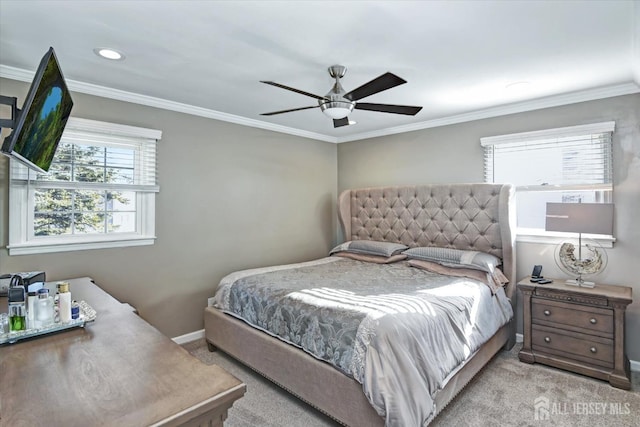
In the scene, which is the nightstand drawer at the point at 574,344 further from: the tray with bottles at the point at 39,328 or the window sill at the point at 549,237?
the tray with bottles at the point at 39,328

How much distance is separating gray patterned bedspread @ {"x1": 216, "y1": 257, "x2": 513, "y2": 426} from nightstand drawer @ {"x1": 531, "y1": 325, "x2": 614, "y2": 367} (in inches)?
11.4

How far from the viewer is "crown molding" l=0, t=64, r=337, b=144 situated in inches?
104

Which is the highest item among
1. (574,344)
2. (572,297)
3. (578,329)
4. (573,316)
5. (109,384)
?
(109,384)

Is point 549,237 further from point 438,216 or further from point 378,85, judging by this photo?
point 378,85

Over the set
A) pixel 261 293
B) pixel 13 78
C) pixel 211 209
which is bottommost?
pixel 261 293

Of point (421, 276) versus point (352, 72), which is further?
point (421, 276)

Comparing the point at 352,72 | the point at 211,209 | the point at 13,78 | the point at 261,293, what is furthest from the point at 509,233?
the point at 13,78

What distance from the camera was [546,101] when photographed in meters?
3.33

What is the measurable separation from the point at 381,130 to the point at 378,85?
101 inches

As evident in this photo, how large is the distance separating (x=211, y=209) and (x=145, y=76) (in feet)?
4.89

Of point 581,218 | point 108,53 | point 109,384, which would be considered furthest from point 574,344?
point 108,53

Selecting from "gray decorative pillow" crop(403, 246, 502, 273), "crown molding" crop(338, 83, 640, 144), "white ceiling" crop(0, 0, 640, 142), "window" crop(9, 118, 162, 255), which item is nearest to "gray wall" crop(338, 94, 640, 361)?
"crown molding" crop(338, 83, 640, 144)

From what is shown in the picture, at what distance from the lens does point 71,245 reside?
9.41 ft

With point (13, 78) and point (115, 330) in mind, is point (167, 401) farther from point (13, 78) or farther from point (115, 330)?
point (13, 78)
